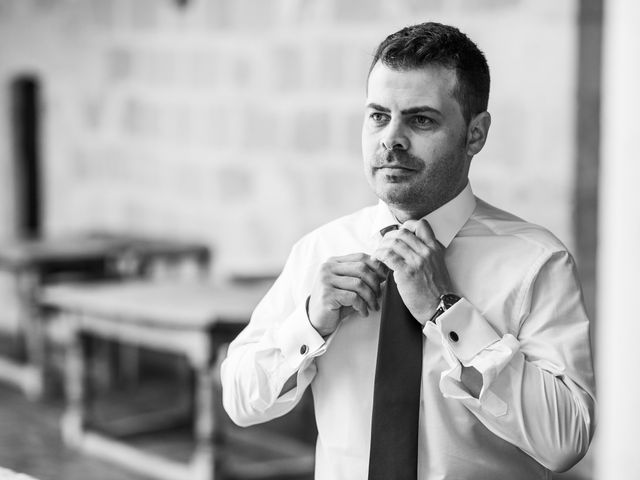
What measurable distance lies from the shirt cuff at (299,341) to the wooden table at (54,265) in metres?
3.95

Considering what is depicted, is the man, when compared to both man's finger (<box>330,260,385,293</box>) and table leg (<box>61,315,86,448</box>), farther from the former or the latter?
table leg (<box>61,315,86,448</box>)

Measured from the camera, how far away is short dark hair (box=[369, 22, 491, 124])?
1669 millimetres

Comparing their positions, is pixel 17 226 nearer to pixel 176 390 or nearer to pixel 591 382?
pixel 176 390

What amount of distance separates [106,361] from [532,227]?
4676 millimetres

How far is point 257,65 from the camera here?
18.3ft

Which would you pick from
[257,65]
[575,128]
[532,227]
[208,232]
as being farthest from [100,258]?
[532,227]

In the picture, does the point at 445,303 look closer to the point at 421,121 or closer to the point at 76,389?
the point at 421,121

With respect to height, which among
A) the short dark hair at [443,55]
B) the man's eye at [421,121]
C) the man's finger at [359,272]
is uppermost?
the short dark hair at [443,55]

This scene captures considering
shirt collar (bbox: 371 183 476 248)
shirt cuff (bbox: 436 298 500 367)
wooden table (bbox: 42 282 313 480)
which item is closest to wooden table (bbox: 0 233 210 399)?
wooden table (bbox: 42 282 313 480)

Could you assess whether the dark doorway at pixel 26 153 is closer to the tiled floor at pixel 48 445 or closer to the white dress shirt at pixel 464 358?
the tiled floor at pixel 48 445

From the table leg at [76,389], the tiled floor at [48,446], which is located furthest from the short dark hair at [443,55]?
the table leg at [76,389]

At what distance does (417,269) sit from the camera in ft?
5.49

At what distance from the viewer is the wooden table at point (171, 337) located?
3.89 meters

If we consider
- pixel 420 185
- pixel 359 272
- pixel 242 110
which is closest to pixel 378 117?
pixel 420 185
